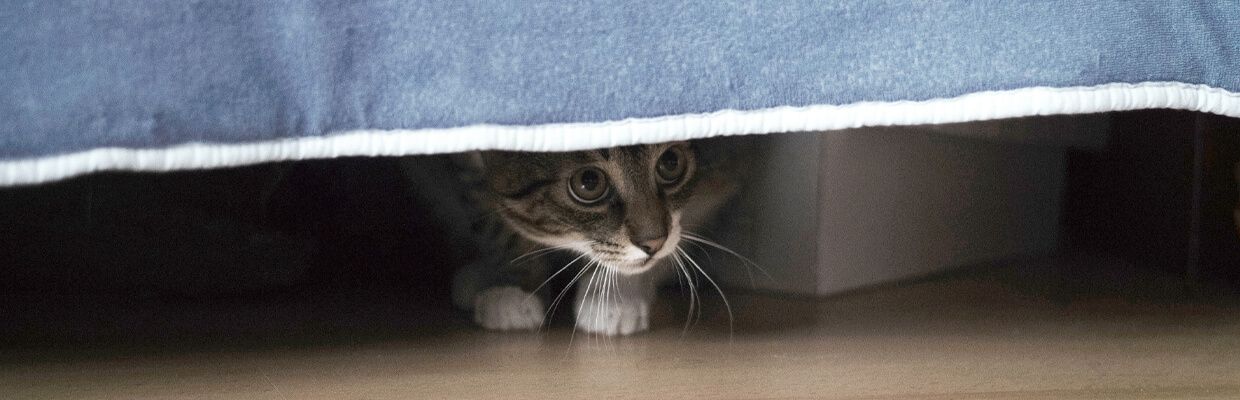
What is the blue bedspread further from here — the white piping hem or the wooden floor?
the wooden floor

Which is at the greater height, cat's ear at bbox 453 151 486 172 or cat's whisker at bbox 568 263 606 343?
cat's ear at bbox 453 151 486 172

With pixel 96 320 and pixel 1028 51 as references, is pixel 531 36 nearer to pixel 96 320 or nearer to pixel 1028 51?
pixel 1028 51

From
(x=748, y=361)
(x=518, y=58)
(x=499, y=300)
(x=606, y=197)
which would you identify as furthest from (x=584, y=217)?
(x=518, y=58)

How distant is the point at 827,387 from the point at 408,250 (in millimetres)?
944

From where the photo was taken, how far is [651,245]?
128 cm

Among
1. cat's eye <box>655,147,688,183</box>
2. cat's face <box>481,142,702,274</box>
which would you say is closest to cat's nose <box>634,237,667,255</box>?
cat's face <box>481,142,702,274</box>

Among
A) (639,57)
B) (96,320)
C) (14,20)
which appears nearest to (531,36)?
(639,57)

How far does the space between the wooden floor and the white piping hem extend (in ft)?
0.80

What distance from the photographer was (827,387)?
0.98 m

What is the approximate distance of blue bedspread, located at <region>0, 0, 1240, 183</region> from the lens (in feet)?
2.69

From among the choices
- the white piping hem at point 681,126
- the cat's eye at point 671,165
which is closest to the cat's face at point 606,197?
the cat's eye at point 671,165

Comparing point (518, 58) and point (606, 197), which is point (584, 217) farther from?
point (518, 58)

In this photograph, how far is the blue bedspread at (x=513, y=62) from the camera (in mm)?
821

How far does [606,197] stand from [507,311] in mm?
197
